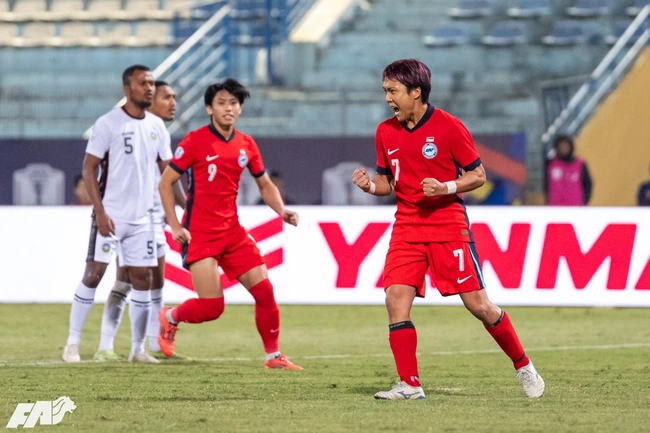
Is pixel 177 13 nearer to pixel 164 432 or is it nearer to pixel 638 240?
pixel 638 240

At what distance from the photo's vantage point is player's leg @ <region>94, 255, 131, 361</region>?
9.98m

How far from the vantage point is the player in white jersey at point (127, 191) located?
9750mm

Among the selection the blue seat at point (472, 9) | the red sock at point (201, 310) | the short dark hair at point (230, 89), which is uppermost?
the blue seat at point (472, 9)

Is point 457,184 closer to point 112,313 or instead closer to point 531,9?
point 112,313

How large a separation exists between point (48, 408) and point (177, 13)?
18.0 m

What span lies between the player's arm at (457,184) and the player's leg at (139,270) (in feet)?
10.8

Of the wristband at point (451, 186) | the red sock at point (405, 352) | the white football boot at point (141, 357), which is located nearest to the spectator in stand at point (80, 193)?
the white football boot at point (141, 357)

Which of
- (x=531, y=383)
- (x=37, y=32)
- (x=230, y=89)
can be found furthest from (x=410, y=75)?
(x=37, y=32)

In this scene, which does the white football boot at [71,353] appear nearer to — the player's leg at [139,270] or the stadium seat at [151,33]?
the player's leg at [139,270]

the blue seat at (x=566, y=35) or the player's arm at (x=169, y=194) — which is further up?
the blue seat at (x=566, y=35)

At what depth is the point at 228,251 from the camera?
916 cm

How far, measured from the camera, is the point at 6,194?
711 inches

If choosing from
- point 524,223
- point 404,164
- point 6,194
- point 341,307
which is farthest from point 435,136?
point 6,194

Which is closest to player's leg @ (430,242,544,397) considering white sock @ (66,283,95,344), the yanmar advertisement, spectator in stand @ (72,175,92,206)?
white sock @ (66,283,95,344)
